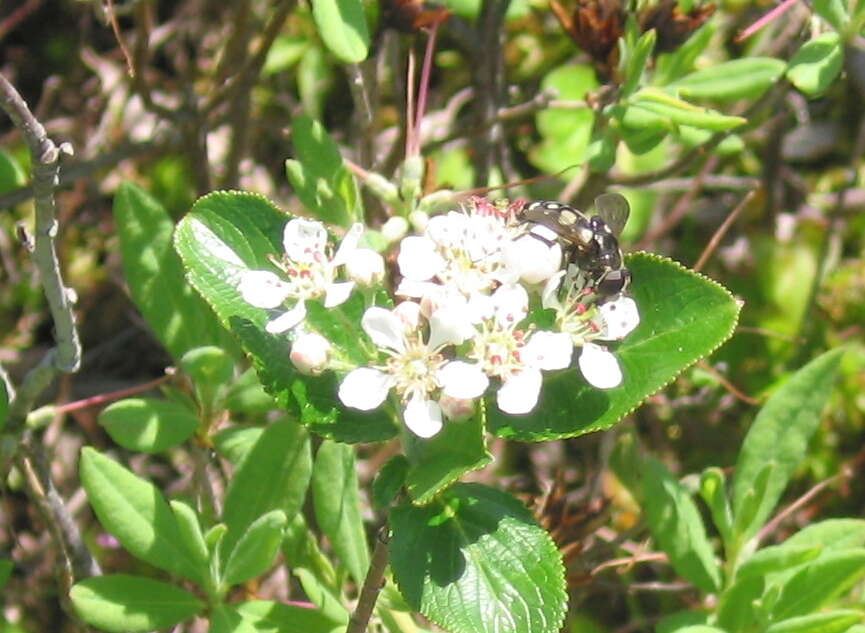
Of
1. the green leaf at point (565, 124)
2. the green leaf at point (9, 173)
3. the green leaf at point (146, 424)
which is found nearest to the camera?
the green leaf at point (146, 424)

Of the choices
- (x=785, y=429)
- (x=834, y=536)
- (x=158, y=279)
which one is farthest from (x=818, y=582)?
(x=158, y=279)

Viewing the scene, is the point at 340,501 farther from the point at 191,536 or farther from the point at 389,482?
the point at 389,482

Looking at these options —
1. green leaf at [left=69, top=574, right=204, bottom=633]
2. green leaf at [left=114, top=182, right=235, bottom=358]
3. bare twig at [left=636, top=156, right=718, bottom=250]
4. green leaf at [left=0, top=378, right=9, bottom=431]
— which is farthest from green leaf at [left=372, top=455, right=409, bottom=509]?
bare twig at [left=636, top=156, right=718, bottom=250]

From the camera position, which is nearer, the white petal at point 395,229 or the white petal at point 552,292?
the white petal at point 552,292

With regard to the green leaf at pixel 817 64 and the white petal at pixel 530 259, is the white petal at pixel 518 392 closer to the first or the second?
the white petal at pixel 530 259

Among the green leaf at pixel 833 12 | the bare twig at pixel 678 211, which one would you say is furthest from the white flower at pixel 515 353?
the bare twig at pixel 678 211

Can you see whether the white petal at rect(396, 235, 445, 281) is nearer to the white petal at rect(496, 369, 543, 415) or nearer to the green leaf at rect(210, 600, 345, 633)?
the white petal at rect(496, 369, 543, 415)
